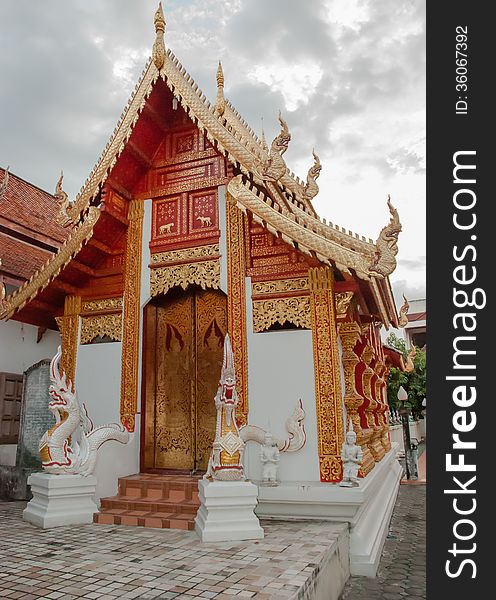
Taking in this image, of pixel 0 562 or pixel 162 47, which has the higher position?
pixel 162 47

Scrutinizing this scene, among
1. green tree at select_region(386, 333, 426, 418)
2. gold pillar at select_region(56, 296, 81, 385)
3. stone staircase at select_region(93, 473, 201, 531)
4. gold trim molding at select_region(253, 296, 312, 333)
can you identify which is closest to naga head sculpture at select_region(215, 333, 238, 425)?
gold trim molding at select_region(253, 296, 312, 333)

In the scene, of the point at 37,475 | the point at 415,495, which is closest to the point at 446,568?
the point at 37,475

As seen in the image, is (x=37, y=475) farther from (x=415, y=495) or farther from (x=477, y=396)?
(x=415, y=495)

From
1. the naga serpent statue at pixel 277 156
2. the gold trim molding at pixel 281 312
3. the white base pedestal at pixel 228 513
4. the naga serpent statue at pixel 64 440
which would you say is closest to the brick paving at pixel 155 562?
the white base pedestal at pixel 228 513

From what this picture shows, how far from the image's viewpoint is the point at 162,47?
18.8ft

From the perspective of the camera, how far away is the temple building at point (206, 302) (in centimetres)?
489

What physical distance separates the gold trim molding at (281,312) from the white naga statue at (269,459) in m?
1.14

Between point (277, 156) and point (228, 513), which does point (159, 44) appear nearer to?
point (277, 156)

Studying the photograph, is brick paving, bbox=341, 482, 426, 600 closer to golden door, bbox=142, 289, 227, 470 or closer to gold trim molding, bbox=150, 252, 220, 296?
golden door, bbox=142, 289, 227, 470

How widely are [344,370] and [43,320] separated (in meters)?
4.20

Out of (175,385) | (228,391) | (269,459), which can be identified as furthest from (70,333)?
(269,459)

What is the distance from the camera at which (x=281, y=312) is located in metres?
5.28

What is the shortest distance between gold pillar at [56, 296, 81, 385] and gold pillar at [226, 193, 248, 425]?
7.05ft

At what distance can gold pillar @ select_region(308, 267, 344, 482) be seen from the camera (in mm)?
4809
